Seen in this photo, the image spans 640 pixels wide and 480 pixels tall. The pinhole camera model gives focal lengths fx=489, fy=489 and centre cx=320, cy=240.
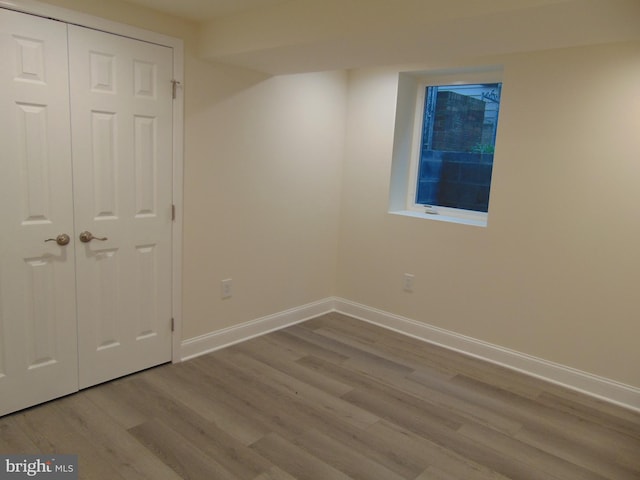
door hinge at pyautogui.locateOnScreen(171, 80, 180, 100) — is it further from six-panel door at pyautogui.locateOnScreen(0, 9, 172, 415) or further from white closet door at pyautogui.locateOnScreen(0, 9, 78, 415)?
white closet door at pyautogui.locateOnScreen(0, 9, 78, 415)

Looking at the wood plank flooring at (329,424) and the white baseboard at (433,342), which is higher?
the white baseboard at (433,342)

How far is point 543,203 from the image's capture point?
128 inches

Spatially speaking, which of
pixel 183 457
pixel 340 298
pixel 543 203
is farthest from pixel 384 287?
pixel 183 457

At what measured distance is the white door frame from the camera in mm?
2396

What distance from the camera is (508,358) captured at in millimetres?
3504

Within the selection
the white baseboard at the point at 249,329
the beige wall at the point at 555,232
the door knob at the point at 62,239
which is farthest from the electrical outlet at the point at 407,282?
the door knob at the point at 62,239

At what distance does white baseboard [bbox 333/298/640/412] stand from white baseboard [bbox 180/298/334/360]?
1.00ft

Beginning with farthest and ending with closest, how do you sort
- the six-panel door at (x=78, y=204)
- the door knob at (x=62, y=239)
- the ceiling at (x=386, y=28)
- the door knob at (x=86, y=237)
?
the door knob at (x=86, y=237)
the door knob at (x=62, y=239)
the six-panel door at (x=78, y=204)
the ceiling at (x=386, y=28)

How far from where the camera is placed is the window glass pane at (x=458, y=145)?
3750mm

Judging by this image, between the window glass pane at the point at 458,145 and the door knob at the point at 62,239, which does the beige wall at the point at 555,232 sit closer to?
the window glass pane at the point at 458,145

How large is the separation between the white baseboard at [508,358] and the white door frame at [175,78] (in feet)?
5.64

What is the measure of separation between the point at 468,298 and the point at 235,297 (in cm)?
175

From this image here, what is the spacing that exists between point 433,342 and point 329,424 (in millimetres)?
1497

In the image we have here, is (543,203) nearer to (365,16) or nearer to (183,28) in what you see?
(365,16)
